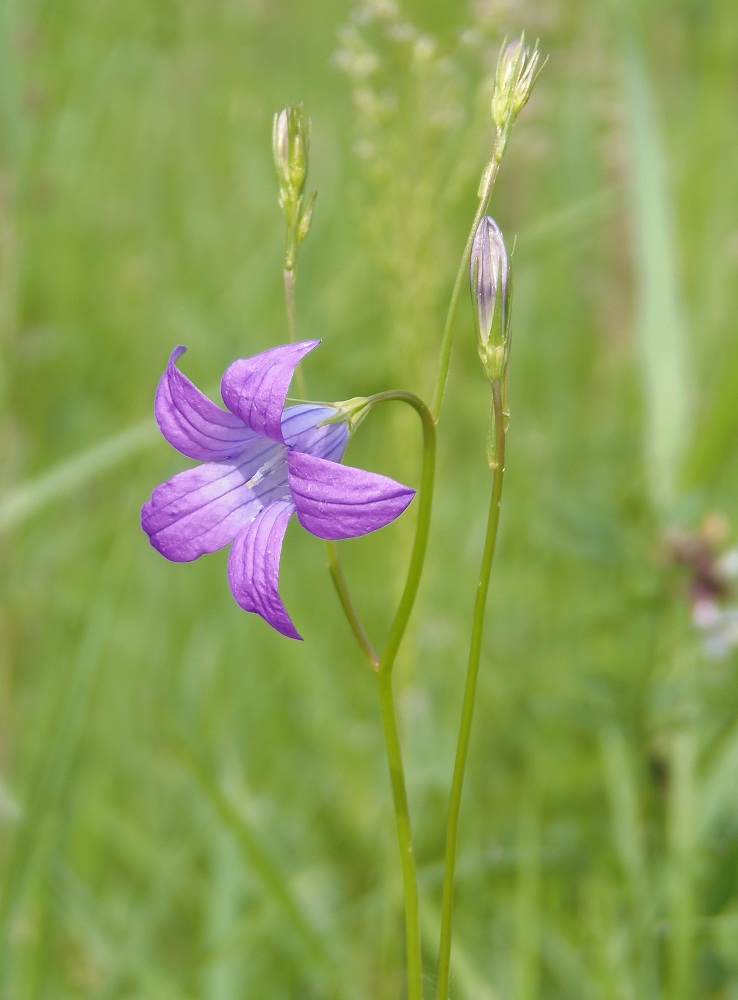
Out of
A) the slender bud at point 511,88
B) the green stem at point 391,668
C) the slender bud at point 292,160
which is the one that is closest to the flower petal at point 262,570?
the green stem at point 391,668

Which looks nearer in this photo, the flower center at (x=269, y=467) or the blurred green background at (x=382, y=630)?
the flower center at (x=269, y=467)

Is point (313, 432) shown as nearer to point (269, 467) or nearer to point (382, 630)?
point (269, 467)

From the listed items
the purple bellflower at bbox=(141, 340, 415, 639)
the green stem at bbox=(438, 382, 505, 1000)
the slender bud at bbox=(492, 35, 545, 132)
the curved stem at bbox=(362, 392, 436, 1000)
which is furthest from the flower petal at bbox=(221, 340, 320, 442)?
the slender bud at bbox=(492, 35, 545, 132)

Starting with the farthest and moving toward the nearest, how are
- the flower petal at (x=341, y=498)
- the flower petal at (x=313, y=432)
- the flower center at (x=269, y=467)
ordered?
the flower center at (x=269, y=467) < the flower petal at (x=313, y=432) < the flower petal at (x=341, y=498)

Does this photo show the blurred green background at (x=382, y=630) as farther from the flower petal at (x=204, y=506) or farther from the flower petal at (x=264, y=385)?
the flower petal at (x=264, y=385)

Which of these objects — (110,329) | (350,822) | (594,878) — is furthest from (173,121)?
(594,878)

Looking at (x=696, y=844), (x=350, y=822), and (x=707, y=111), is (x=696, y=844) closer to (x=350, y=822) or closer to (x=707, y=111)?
(x=350, y=822)

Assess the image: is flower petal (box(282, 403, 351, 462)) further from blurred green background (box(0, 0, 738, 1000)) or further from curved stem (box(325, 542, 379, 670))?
blurred green background (box(0, 0, 738, 1000))
